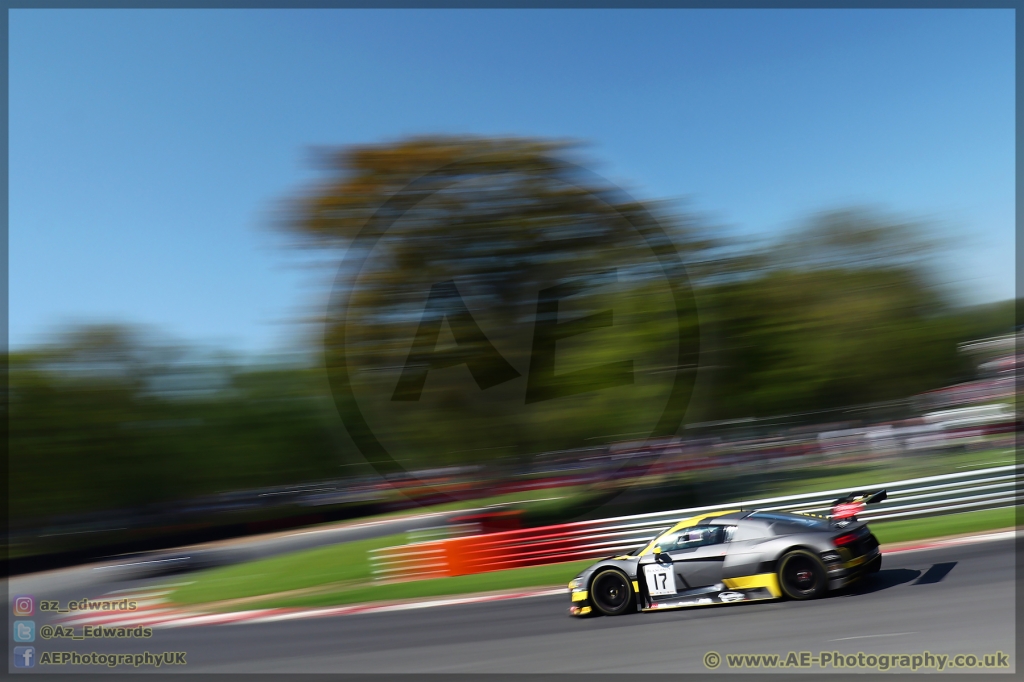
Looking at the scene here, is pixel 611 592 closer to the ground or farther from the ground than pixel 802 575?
closer to the ground

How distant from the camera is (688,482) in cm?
1922

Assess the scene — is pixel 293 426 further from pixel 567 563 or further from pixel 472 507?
pixel 567 563

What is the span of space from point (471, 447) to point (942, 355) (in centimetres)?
1483

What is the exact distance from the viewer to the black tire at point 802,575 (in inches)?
268

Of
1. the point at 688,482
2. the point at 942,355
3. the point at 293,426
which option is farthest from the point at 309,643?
the point at 942,355

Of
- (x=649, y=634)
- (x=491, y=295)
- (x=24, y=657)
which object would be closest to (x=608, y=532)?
(x=649, y=634)

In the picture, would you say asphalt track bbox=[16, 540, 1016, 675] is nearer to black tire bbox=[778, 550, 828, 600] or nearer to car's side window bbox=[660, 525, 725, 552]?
black tire bbox=[778, 550, 828, 600]

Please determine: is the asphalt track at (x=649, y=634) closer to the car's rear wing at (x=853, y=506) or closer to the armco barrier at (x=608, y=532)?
the car's rear wing at (x=853, y=506)

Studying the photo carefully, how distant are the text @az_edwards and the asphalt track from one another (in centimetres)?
8

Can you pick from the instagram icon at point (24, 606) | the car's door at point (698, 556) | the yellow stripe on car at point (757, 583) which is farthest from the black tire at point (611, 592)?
the instagram icon at point (24, 606)

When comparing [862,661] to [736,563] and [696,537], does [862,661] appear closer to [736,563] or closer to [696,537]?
[736,563]

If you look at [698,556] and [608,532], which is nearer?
[698,556]

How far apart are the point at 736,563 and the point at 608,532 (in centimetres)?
443

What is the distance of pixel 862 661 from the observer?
17.9 feet
